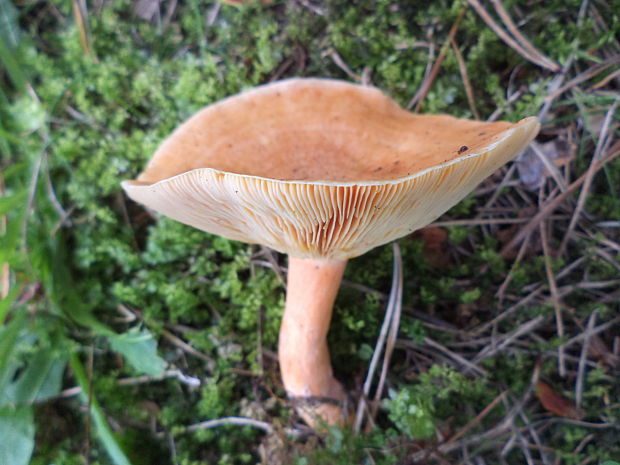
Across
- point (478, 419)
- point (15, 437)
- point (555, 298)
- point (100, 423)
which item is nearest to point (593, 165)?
point (555, 298)

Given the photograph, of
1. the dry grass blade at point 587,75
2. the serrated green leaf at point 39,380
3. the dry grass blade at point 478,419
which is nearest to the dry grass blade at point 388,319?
the dry grass blade at point 478,419

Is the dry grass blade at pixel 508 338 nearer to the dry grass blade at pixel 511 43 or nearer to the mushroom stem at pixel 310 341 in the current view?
the mushroom stem at pixel 310 341

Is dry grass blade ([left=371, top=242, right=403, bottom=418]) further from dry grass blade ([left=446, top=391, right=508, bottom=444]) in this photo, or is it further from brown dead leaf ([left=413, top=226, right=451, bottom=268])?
dry grass blade ([left=446, top=391, right=508, bottom=444])

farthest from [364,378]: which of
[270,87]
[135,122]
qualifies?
[135,122]

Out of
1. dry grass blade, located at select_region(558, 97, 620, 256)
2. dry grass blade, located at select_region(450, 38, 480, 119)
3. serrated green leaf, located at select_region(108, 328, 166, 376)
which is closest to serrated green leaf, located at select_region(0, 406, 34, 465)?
serrated green leaf, located at select_region(108, 328, 166, 376)

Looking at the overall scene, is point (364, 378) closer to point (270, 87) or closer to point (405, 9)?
point (270, 87)

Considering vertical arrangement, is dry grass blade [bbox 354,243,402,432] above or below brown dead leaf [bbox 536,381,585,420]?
above
